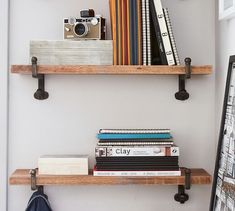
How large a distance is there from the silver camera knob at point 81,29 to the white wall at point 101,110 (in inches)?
6.2

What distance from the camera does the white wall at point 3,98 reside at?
174 cm

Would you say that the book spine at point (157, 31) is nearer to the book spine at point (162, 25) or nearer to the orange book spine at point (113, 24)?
the book spine at point (162, 25)

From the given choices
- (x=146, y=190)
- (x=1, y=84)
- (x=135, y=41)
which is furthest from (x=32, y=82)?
(x=146, y=190)

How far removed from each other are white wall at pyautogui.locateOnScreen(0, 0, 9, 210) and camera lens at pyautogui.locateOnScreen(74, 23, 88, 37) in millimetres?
331

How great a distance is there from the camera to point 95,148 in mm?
1646

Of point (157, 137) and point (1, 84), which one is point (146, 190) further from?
point (1, 84)

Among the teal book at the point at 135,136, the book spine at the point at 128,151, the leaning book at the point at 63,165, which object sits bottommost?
the leaning book at the point at 63,165

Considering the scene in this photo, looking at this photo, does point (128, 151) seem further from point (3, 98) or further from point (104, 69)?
point (3, 98)

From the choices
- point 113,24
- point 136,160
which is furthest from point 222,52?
point 136,160

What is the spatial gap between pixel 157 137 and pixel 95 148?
0.25 m

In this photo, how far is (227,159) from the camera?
1.40 m

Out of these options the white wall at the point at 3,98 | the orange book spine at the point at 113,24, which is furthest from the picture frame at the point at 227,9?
the white wall at the point at 3,98

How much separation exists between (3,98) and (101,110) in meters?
0.42

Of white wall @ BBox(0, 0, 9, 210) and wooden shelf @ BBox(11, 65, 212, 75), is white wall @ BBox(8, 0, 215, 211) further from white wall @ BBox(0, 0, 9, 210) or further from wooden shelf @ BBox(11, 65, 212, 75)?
wooden shelf @ BBox(11, 65, 212, 75)
